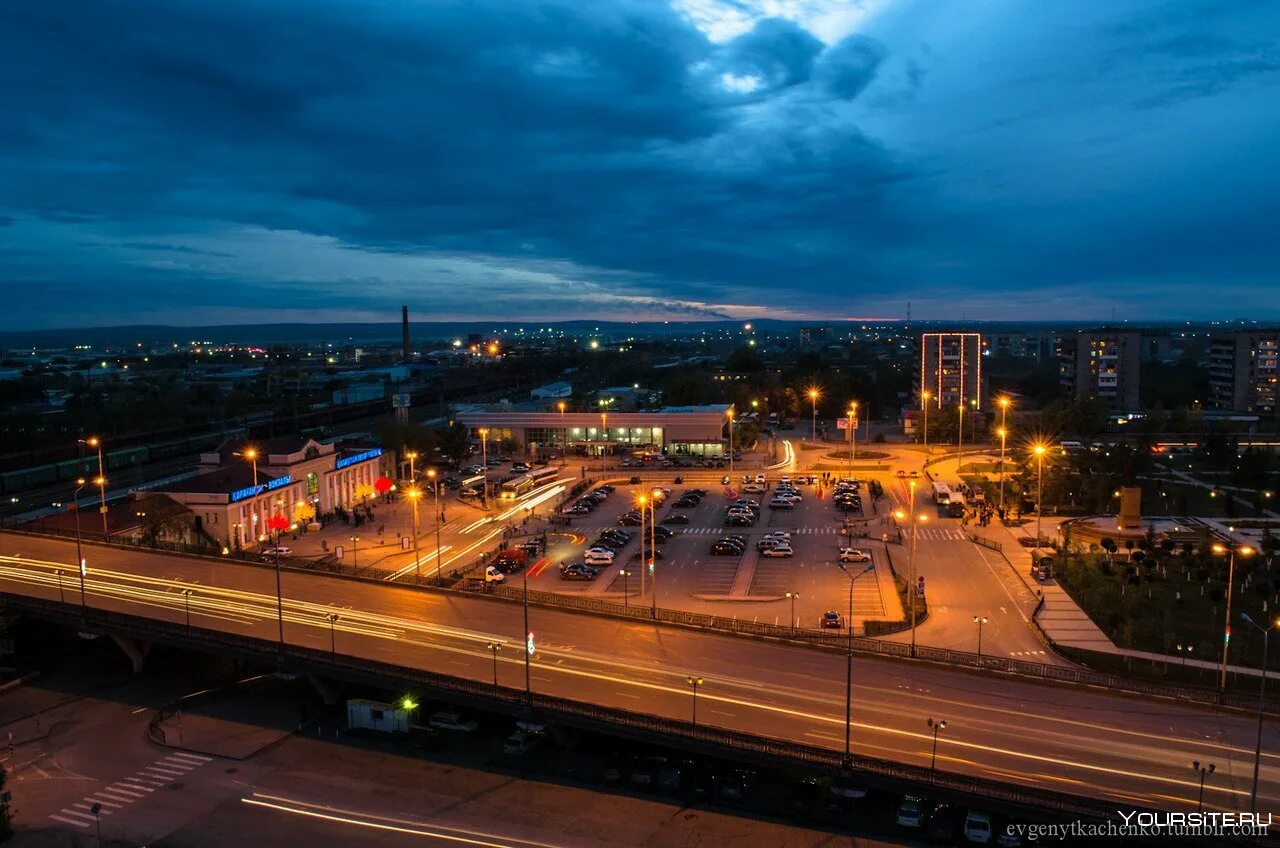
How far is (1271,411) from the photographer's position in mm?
71562

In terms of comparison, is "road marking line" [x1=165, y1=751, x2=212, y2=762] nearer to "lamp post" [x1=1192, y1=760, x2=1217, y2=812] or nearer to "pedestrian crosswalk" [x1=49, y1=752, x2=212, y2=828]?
"pedestrian crosswalk" [x1=49, y1=752, x2=212, y2=828]

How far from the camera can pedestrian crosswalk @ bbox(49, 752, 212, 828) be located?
1498cm

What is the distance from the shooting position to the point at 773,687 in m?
16.8

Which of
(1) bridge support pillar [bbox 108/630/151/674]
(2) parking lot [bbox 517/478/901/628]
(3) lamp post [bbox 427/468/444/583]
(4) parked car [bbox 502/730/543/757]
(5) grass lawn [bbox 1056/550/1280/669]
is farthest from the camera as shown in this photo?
(3) lamp post [bbox 427/468/444/583]

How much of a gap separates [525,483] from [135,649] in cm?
2111

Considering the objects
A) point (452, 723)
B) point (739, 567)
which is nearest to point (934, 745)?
point (452, 723)

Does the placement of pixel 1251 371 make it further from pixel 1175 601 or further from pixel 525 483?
pixel 525 483

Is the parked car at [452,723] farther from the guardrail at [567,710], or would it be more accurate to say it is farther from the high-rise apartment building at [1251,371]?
the high-rise apartment building at [1251,371]

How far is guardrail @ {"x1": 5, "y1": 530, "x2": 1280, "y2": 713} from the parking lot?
3.04 metres

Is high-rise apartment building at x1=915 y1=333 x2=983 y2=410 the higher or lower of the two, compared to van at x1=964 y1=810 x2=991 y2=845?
higher

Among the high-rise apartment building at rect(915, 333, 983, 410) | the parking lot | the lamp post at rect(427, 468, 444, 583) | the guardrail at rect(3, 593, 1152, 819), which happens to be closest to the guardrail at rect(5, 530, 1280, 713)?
the lamp post at rect(427, 468, 444, 583)

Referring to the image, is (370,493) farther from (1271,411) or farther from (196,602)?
(1271,411)

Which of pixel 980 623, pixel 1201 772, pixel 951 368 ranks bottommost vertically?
pixel 980 623

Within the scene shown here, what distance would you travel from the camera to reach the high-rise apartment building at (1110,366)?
75562 mm
